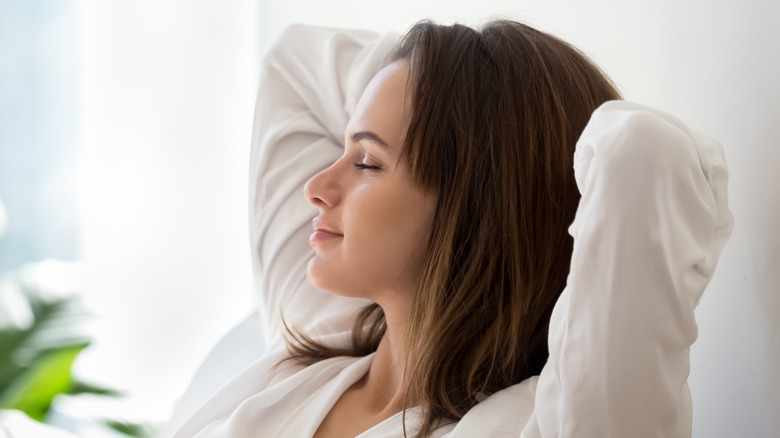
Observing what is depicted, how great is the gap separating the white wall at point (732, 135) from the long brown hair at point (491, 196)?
0.33 ft

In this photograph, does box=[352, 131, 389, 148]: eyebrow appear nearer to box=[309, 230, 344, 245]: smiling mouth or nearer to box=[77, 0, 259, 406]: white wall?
box=[309, 230, 344, 245]: smiling mouth

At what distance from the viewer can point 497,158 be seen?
89 centimetres

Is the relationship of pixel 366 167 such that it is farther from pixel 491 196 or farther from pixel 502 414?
pixel 502 414

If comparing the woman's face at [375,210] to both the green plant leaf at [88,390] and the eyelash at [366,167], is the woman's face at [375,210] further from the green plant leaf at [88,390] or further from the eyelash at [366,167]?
the green plant leaf at [88,390]

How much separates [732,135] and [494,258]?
0.99 ft

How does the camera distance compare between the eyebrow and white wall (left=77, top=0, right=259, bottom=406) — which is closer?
the eyebrow

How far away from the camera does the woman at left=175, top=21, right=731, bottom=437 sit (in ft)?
1.90

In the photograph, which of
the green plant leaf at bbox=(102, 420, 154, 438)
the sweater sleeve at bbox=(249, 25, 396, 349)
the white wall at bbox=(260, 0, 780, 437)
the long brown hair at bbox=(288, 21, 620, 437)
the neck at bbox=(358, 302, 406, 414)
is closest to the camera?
the white wall at bbox=(260, 0, 780, 437)

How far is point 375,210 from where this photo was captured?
0.93 meters

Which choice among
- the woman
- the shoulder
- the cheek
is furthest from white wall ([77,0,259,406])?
the shoulder

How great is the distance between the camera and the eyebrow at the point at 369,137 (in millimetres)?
938

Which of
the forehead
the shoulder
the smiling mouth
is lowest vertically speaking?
the shoulder

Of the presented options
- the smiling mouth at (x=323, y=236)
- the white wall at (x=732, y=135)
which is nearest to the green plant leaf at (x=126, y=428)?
the smiling mouth at (x=323, y=236)

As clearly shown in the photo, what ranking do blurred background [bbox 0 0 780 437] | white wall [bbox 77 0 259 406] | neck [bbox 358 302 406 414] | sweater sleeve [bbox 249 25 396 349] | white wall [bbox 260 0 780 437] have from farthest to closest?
white wall [bbox 77 0 259 406]
blurred background [bbox 0 0 780 437]
sweater sleeve [bbox 249 25 396 349]
neck [bbox 358 302 406 414]
white wall [bbox 260 0 780 437]
